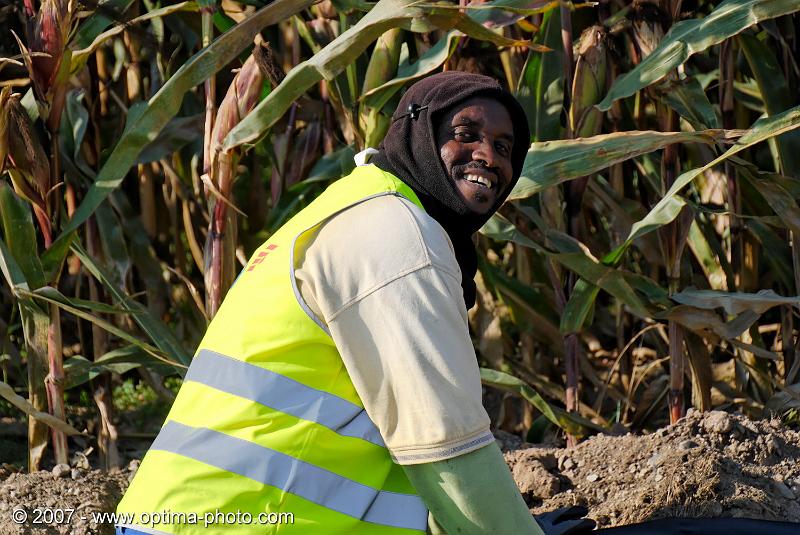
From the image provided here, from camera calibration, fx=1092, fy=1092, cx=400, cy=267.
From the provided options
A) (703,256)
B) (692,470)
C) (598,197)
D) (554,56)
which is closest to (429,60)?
(554,56)

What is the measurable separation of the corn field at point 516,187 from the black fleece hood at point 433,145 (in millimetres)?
753

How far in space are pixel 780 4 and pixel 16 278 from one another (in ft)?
7.09

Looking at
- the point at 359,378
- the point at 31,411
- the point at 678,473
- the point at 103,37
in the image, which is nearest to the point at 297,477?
the point at 359,378

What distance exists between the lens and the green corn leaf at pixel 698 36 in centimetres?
280

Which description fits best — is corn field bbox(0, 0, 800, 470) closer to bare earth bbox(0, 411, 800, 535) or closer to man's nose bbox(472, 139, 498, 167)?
bare earth bbox(0, 411, 800, 535)

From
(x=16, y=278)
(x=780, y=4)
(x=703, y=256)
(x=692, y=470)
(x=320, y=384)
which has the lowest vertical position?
(x=692, y=470)

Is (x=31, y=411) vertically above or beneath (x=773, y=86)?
beneath

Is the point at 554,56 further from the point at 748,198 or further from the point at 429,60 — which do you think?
the point at 748,198

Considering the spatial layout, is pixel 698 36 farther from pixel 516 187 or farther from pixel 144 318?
pixel 144 318

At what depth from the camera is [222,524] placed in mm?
1734

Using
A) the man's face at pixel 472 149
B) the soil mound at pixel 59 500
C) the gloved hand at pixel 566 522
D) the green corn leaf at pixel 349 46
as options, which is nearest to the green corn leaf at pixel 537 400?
the gloved hand at pixel 566 522

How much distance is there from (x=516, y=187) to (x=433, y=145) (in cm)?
96

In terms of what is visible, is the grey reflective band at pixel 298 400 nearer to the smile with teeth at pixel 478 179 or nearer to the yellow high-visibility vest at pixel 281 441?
the yellow high-visibility vest at pixel 281 441

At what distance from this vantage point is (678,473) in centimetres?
256
